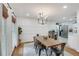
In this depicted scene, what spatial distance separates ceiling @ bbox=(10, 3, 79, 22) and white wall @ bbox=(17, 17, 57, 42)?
84 mm

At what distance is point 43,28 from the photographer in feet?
5.14

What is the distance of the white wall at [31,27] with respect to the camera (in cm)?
154

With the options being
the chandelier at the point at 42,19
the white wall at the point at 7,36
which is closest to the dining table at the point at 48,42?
the chandelier at the point at 42,19

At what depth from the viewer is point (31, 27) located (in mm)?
1557

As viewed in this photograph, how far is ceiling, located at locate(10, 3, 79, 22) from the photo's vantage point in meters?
1.42

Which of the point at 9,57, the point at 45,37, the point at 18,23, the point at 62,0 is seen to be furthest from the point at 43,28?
the point at 9,57

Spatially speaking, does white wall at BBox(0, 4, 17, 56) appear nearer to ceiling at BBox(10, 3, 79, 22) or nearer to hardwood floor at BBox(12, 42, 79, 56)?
hardwood floor at BBox(12, 42, 79, 56)

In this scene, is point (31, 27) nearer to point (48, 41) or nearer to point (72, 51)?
point (48, 41)

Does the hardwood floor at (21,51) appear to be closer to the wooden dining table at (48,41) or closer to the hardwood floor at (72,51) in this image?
the hardwood floor at (72,51)

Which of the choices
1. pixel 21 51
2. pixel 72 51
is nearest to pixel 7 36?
pixel 21 51

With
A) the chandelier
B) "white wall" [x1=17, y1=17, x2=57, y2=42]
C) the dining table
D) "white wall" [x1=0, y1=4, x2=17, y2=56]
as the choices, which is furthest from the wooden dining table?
"white wall" [x1=0, y1=4, x2=17, y2=56]

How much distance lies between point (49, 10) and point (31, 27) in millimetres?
401

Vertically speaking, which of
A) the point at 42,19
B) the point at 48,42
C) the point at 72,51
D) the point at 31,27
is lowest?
the point at 72,51

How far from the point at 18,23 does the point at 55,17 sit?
0.61 m
